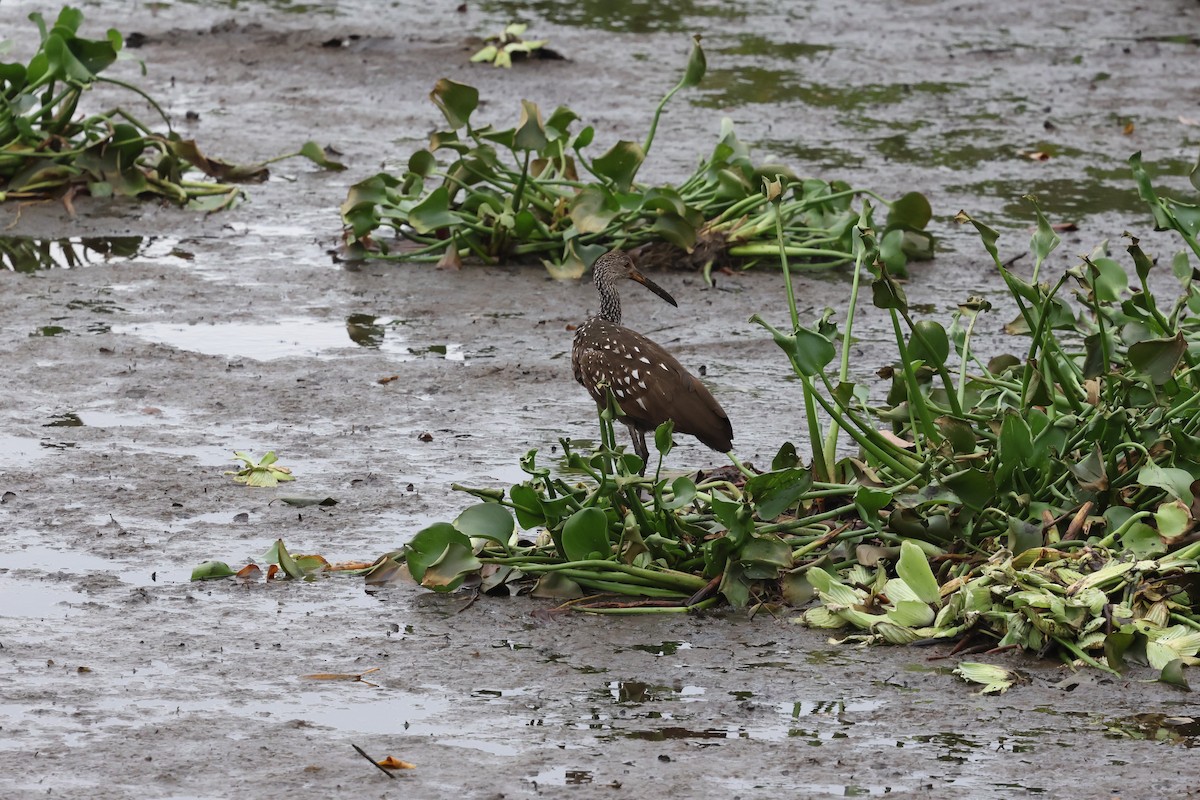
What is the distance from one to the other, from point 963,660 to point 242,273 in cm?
537

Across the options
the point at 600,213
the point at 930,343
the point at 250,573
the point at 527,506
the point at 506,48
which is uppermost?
the point at 506,48

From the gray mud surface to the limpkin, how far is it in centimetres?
50

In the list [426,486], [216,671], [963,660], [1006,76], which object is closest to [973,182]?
[1006,76]

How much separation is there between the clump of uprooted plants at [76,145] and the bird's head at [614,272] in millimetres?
3468

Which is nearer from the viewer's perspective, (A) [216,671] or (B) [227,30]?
(A) [216,671]

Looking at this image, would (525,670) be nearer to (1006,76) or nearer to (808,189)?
(808,189)

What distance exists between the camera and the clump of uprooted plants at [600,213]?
30.1ft

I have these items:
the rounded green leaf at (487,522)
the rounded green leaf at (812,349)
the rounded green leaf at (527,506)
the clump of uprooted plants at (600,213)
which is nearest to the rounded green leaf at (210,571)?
the rounded green leaf at (487,522)

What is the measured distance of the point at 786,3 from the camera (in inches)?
680

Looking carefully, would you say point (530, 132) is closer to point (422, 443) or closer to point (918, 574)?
point (422, 443)

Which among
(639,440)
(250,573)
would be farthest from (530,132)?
(250,573)

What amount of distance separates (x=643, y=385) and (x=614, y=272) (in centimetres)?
140

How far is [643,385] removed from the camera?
251 inches

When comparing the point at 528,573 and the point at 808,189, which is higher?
the point at 808,189
